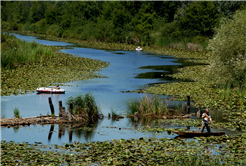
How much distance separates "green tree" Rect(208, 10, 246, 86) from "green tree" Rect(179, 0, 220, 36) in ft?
159

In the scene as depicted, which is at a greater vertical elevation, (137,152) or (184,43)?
(184,43)

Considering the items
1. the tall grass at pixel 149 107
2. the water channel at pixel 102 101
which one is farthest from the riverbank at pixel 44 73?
the tall grass at pixel 149 107

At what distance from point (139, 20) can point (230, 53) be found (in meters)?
71.3

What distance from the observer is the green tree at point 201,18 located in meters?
87.5

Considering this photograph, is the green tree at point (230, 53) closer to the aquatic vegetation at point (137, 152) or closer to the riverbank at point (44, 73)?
the aquatic vegetation at point (137, 152)

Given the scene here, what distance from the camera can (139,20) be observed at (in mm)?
108312

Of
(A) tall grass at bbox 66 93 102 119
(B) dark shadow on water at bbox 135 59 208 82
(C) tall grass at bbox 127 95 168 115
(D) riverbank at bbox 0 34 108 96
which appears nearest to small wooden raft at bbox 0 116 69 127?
(A) tall grass at bbox 66 93 102 119

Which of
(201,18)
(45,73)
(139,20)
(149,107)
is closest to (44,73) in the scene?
(45,73)

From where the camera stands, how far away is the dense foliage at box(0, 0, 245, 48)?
89.3m

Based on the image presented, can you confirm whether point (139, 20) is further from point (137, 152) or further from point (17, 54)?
point (137, 152)

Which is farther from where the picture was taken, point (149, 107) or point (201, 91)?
point (201, 91)

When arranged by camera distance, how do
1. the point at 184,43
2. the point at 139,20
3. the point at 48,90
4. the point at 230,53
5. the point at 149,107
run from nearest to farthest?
the point at 149,107, the point at 48,90, the point at 230,53, the point at 184,43, the point at 139,20

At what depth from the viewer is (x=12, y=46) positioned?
59.5 metres

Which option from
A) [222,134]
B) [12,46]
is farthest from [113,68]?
[222,134]
